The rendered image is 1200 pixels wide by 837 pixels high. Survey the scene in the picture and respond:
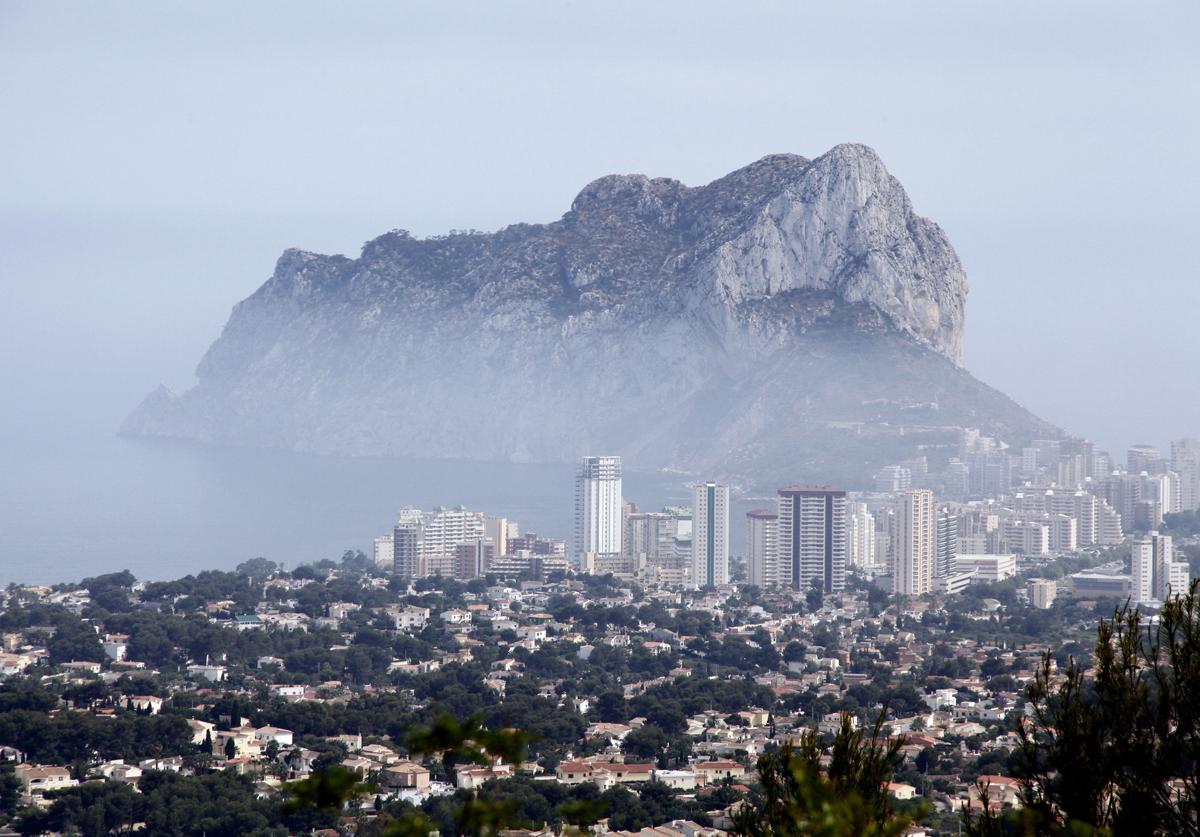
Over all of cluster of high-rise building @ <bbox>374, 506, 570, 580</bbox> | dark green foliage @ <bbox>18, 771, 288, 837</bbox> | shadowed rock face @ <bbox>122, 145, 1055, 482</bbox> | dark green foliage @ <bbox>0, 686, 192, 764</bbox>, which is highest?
A: shadowed rock face @ <bbox>122, 145, 1055, 482</bbox>

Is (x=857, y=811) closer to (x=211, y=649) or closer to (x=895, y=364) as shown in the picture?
(x=211, y=649)

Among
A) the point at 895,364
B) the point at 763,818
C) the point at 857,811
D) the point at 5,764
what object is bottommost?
the point at 5,764

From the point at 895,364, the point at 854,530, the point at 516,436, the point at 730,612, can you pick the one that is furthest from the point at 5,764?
the point at 516,436

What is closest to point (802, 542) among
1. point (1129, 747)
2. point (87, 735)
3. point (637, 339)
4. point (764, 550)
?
point (764, 550)

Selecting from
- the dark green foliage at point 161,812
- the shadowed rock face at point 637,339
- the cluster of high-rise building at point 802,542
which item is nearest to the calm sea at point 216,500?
the shadowed rock face at point 637,339

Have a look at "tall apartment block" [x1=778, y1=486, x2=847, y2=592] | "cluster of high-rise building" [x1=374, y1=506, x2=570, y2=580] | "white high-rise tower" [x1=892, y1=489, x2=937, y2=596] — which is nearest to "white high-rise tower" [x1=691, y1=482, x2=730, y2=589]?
"tall apartment block" [x1=778, y1=486, x2=847, y2=592]

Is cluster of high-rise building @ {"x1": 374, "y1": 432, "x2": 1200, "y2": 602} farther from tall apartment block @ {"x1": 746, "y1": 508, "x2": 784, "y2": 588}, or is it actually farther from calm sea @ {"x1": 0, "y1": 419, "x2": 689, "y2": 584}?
calm sea @ {"x1": 0, "y1": 419, "x2": 689, "y2": 584}
